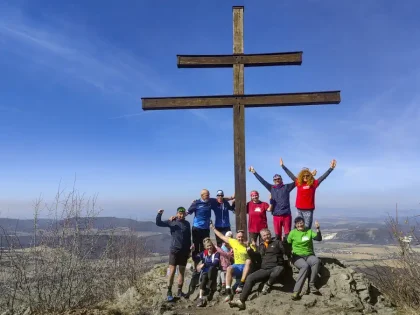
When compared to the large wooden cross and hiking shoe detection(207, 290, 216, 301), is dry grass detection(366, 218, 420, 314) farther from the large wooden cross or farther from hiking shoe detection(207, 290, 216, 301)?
hiking shoe detection(207, 290, 216, 301)

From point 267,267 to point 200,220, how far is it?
168 cm

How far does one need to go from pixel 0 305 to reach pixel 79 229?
6.60ft

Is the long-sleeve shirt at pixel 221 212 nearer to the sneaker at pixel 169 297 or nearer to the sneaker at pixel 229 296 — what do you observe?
the sneaker at pixel 229 296

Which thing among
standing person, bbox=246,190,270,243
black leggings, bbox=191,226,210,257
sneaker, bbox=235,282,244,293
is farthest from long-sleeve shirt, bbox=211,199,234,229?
sneaker, bbox=235,282,244,293

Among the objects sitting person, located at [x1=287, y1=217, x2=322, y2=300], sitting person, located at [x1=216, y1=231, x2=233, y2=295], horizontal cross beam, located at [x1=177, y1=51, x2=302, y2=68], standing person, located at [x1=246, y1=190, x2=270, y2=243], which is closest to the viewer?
sitting person, located at [x1=287, y1=217, x2=322, y2=300]

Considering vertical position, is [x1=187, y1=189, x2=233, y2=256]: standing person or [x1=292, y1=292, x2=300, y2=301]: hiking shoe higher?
[x1=187, y1=189, x2=233, y2=256]: standing person

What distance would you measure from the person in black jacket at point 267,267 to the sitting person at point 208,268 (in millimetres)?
681

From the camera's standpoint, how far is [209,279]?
20.0 feet

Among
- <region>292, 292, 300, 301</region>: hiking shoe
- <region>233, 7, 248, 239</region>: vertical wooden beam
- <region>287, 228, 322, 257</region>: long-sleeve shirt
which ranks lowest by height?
<region>292, 292, 300, 301</region>: hiking shoe

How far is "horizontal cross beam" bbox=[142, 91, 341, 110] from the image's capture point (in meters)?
6.84

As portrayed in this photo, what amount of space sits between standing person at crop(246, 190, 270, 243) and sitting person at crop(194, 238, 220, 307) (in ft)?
3.04

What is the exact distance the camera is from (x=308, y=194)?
644cm

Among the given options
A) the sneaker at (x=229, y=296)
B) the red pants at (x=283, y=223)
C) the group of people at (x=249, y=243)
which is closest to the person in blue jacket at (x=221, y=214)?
the group of people at (x=249, y=243)

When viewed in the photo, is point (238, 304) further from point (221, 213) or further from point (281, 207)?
point (281, 207)
